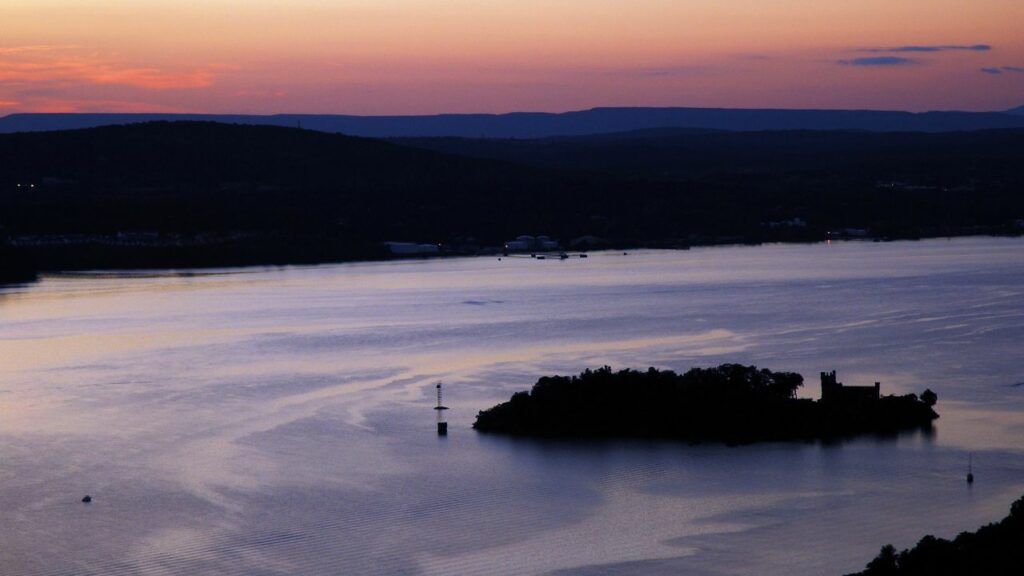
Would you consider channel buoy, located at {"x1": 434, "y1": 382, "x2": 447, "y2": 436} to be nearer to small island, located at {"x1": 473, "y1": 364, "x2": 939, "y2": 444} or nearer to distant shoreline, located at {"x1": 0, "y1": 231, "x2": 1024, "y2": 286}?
small island, located at {"x1": 473, "y1": 364, "x2": 939, "y2": 444}

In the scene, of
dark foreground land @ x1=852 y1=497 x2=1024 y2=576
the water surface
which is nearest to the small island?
the water surface

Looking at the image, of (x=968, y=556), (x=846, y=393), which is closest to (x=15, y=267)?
(x=846, y=393)

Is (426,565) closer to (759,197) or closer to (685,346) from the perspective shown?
(685,346)

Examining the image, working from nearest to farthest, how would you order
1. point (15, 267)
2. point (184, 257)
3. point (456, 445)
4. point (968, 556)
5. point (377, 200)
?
1. point (968, 556)
2. point (456, 445)
3. point (15, 267)
4. point (184, 257)
5. point (377, 200)

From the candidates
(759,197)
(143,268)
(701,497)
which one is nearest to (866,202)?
(759,197)

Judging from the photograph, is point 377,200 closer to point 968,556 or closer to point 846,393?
point 846,393

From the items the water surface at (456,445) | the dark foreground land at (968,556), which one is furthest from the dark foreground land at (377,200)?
the dark foreground land at (968,556)
